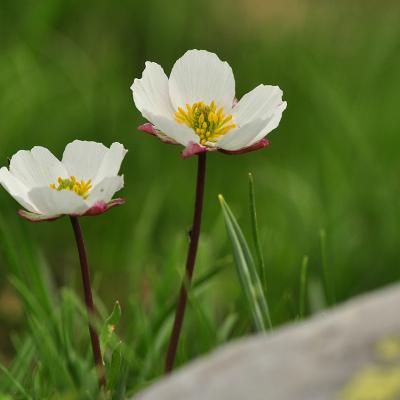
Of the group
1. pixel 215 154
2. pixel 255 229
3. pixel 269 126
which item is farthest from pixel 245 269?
pixel 215 154

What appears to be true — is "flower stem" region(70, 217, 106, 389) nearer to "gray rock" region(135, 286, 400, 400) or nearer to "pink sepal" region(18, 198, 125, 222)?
"pink sepal" region(18, 198, 125, 222)

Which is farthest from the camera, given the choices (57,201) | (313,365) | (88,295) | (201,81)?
(201,81)

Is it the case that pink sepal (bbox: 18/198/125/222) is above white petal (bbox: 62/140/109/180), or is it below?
below

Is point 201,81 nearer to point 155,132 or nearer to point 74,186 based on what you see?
point 155,132

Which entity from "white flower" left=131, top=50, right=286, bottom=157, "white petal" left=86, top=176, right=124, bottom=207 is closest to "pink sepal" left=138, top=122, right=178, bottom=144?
"white flower" left=131, top=50, right=286, bottom=157

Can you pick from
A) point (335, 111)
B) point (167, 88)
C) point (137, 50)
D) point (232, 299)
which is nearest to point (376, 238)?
Answer: point (232, 299)

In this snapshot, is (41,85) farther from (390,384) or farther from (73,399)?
(390,384)

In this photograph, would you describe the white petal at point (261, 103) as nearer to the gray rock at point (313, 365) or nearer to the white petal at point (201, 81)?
the white petal at point (201, 81)
